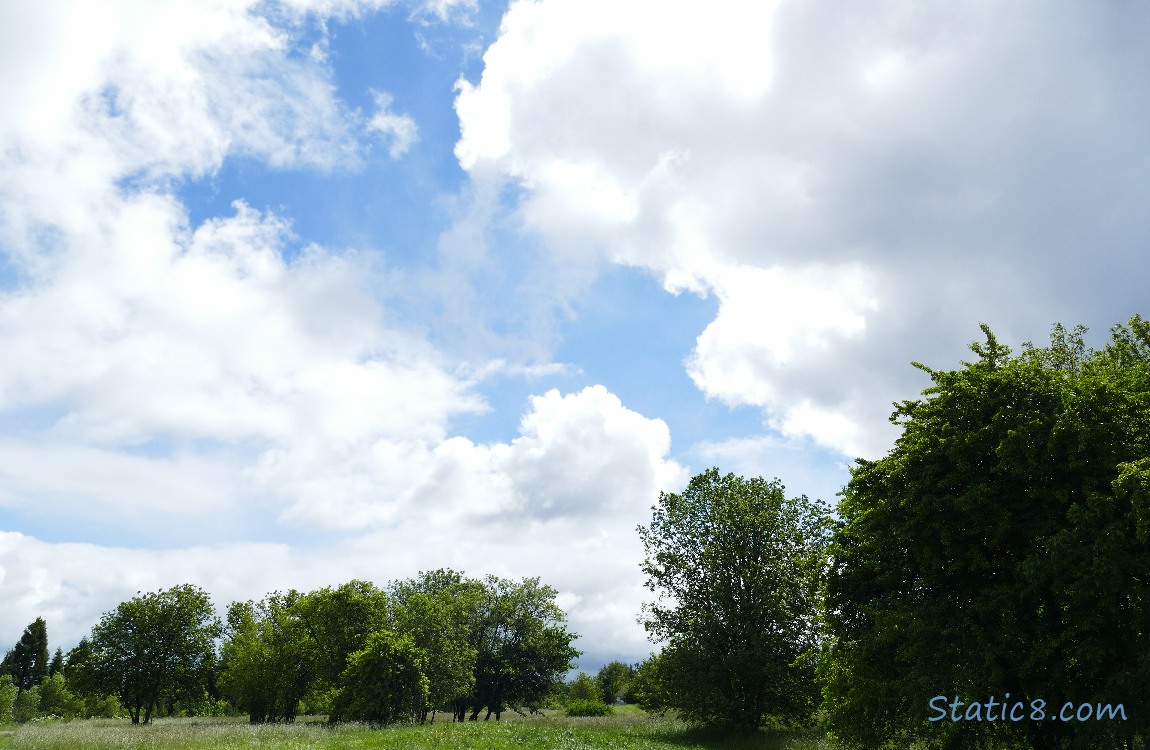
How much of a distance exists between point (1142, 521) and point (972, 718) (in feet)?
28.7

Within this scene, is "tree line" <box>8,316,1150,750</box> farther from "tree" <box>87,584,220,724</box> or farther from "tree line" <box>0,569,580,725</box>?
"tree" <box>87,584,220,724</box>

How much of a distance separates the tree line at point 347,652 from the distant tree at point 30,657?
71.3 m

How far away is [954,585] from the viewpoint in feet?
70.1

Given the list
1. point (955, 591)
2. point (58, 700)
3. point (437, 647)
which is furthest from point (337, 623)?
point (58, 700)

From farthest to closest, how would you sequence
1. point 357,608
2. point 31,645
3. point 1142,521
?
1. point 31,645
2. point 357,608
3. point 1142,521

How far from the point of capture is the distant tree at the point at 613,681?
132m

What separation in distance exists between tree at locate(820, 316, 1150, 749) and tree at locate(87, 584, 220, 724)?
54.2 metres

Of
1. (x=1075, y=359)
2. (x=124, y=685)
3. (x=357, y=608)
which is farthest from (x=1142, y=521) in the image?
(x=124, y=685)

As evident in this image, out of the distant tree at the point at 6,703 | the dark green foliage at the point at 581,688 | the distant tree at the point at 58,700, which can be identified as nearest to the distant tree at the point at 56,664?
the distant tree at the point at 58,700

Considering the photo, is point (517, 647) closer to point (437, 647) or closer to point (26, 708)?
point (437, 647)

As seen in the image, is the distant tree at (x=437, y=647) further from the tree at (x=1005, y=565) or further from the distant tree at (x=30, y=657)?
the distant tree at (x=30, y=657)

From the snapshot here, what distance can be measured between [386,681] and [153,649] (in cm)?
2689

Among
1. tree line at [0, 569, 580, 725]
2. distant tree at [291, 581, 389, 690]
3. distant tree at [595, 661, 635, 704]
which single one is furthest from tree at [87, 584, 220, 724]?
Result: distant tree at [595, 661, 635, 704]

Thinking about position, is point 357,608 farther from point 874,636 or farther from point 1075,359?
point 1075,359
